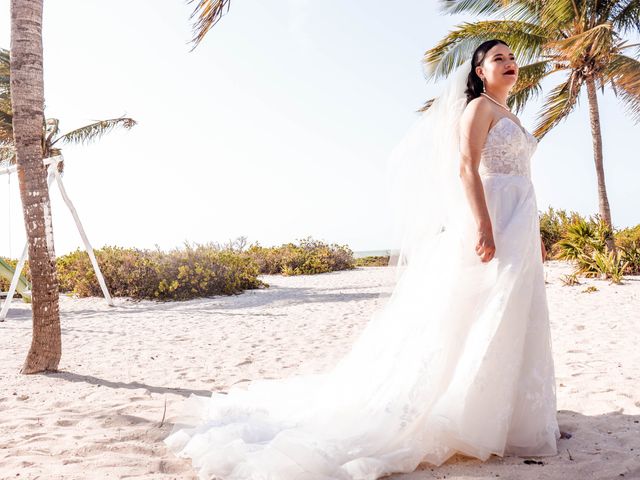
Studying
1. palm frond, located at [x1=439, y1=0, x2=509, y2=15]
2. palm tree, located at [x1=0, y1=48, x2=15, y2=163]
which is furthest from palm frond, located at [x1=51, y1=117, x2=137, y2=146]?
palm frond, located at [x1=439, y1=0, x2=509, y2=15]

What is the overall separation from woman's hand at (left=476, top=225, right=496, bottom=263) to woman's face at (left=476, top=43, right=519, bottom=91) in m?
0.85

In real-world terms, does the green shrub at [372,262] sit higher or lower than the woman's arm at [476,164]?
lower

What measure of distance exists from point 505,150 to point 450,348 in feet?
3.78

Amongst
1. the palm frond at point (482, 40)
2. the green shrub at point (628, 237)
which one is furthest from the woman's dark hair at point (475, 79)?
the green shrub at point (628, 237)

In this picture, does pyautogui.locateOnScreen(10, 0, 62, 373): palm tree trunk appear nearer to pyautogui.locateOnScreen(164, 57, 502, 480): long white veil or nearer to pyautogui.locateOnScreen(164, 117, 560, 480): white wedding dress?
pyautogui.locateOnScreen(164, 57, 502, 480): long white veil

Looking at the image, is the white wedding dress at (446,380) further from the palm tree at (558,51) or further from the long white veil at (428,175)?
the palm tree at (558,51)

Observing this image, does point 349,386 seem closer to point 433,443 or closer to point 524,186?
point 433,443

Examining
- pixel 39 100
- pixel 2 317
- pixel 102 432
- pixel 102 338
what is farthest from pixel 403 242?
pixel 2 317

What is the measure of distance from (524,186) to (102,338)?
687cm

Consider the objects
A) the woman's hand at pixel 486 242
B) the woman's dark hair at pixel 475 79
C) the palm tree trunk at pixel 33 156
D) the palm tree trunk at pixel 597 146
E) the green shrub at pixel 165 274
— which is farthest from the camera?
the palm tree trunk at pixel 597 146

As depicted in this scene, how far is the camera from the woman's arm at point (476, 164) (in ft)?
8.89

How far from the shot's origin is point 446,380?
269 cm

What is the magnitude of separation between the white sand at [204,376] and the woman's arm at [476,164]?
79cm

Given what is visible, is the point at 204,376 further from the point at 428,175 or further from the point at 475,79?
the point at 475,79
